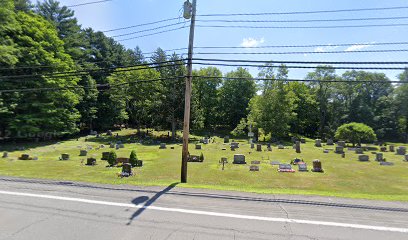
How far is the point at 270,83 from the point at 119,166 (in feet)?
135

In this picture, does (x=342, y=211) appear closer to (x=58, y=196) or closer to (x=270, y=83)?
(x=58, y=196)

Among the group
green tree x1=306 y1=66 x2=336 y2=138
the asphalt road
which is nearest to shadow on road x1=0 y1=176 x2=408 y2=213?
the asphalt road

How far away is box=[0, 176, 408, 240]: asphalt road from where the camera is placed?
5852mm

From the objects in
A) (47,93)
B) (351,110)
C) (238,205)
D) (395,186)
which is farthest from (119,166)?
(351,110)

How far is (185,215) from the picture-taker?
6902 millimetres

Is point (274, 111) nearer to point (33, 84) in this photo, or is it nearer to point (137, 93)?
point (137, 93)

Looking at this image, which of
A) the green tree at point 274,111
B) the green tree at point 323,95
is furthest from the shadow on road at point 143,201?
the green tree at point 323,95

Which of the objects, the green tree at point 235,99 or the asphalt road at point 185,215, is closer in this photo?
the asphalt road at point 185,215

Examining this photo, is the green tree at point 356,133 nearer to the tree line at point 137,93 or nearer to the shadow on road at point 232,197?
the tree line at point 137,93

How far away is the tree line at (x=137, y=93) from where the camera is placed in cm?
3300

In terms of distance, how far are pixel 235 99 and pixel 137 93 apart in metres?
25.8

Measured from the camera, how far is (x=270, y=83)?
53625 millimetres

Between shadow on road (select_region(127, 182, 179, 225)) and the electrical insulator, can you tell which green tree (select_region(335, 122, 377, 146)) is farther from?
shadow on road (select_region(127, 182, 179, 225))

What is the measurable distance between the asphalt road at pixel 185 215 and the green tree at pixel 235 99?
55.6m
